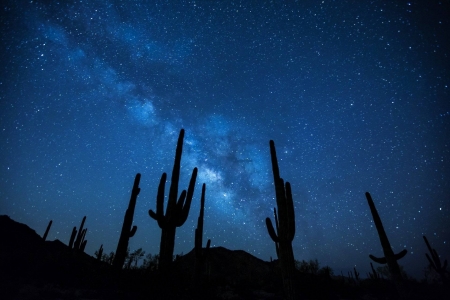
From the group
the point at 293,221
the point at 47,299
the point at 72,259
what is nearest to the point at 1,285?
the point at 47,299

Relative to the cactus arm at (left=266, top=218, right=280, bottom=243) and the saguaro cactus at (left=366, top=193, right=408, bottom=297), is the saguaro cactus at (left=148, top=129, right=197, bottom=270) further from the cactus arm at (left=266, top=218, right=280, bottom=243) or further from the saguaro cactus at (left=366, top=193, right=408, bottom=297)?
the saguaro cactus at (left=366, top=193, right=408, bottom=297)

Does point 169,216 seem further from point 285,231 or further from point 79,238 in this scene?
point 79,238

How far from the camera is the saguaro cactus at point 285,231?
22.2 feet

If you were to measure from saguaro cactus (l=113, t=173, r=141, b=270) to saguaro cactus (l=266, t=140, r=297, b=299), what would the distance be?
5.94 m

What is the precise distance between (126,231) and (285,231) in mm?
6517

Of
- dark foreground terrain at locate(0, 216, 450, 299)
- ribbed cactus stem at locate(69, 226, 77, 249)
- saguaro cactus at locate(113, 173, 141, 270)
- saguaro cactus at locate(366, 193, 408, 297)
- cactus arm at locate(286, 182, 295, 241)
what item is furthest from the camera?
ribbed cactus stem at locate(69, 226, 77, 249)

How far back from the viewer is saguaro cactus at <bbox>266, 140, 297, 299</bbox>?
6.78m

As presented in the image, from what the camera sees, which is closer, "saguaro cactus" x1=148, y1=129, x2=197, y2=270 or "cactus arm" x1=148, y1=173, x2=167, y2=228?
"saguaro cactus" x1=148, y1=129, x2=197, y2=270

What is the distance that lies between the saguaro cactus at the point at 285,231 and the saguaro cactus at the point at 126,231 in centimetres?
594

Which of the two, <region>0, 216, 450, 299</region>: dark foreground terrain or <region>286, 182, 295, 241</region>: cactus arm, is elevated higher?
<region>286, 182, 295, 241</region>: cactus arm

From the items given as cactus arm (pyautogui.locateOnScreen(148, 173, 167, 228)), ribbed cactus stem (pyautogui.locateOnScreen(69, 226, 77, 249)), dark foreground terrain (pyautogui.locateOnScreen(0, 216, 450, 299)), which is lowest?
dark foreground terrain (pyautogui.locateOnScreen(0, 216, 450, 299))

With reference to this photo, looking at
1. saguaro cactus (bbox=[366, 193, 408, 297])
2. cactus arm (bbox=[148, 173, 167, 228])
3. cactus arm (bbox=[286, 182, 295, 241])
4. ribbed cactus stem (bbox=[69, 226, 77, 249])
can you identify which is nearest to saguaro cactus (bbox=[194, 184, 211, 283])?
cactus arm (bbox=[148, 173, 167, 228])

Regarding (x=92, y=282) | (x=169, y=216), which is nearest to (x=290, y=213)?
(x=169, y=216)

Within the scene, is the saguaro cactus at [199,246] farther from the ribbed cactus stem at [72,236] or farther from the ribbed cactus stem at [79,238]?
the ribbed cactus stem at [72,236]
